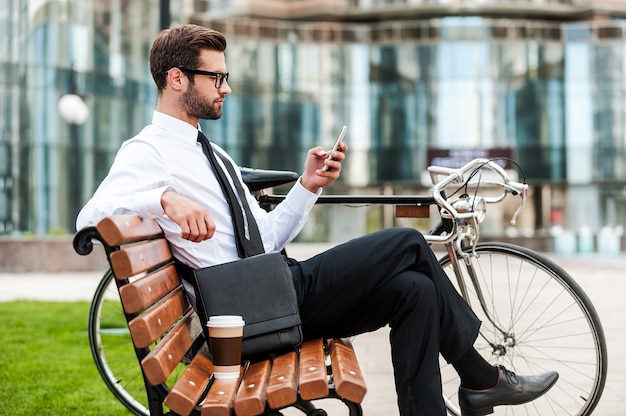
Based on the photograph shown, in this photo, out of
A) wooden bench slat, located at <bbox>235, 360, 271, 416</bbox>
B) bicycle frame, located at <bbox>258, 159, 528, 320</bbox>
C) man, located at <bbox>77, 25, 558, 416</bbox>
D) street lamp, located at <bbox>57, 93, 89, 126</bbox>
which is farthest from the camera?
street lamp, located at <bbox>57, 93, 89, 126</bbox>

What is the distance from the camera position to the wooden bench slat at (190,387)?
2281 millimetres

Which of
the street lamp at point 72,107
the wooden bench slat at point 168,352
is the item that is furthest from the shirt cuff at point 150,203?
the street lamp at point 72,107

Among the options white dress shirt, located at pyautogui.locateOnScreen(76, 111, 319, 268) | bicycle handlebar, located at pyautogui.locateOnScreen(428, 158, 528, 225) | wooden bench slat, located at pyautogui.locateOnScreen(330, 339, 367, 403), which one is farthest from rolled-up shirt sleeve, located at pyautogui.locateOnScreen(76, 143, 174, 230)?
bicycle handlebar, located at pyautogui.locateOnScreen(428, 158, 528, 225)

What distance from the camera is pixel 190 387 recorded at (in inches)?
94.3

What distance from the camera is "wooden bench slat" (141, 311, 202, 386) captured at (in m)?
2.32

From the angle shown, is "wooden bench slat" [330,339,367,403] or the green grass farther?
the green grass

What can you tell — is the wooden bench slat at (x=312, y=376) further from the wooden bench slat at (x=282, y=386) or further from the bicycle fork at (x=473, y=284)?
the bicycle fork at (x=473, y=284)

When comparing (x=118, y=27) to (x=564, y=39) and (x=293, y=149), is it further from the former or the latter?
(x=564, y=39)

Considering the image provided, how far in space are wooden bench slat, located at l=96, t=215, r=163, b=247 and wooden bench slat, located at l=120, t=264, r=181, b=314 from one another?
12 cm

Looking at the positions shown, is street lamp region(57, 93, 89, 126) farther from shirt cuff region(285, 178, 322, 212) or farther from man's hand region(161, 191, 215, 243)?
man's hand region(161, 191, 215, 243)

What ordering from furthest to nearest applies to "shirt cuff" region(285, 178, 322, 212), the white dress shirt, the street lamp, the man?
the street lamp < "shirt cuff" region(285, 178, 322, 212) < the white dress shirt < the man

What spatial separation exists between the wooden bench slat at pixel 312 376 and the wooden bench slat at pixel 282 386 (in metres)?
0.02

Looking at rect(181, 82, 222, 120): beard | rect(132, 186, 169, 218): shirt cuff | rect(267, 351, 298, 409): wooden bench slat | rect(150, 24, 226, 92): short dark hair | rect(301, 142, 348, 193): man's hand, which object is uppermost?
rect(150, 24, 226, 92): short dark hair

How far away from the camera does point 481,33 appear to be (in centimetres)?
3606
